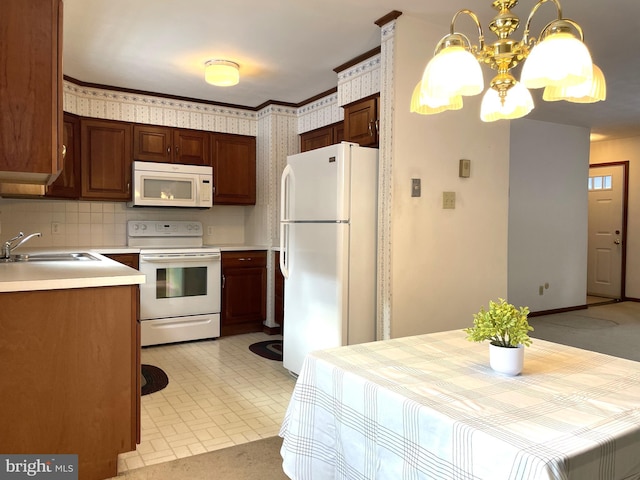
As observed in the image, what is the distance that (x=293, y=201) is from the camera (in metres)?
3.43

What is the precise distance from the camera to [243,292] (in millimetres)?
4773

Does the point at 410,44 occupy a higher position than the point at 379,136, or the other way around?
the point at 410,44

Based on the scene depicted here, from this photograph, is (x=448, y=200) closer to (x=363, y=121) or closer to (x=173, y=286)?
(x=363, y=121)

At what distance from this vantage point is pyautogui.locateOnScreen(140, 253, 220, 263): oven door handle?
4.16 meters

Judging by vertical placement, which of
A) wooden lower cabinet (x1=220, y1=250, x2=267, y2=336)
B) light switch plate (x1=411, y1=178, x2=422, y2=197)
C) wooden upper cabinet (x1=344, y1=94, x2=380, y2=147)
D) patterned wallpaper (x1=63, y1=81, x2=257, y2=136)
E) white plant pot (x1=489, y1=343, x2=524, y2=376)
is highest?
patterned wallpaper (x1=63, y1=81, x2=257, y2=136)

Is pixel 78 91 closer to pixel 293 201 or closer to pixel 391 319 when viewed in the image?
pixel 293 201

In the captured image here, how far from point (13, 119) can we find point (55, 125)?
0.14 meters

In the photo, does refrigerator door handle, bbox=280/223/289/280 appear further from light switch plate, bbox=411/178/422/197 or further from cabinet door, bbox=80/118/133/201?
cabinet door, bbox=80/118/133/201

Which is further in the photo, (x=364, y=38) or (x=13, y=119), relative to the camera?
(x=364, y=38)

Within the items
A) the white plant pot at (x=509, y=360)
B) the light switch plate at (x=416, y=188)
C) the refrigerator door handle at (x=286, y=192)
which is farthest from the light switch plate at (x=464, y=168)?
the white plant pot at (x=509, y=360)

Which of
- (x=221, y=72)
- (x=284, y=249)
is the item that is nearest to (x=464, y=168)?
(x=284, y=249)

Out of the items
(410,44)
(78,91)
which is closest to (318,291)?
(410,44)

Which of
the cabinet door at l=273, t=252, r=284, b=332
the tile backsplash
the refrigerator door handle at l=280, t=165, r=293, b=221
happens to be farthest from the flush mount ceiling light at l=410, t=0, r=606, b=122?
the tile backsplash

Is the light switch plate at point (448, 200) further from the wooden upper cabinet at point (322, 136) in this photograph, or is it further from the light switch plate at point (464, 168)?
the wooden upper cabinet at point (322, 136)
